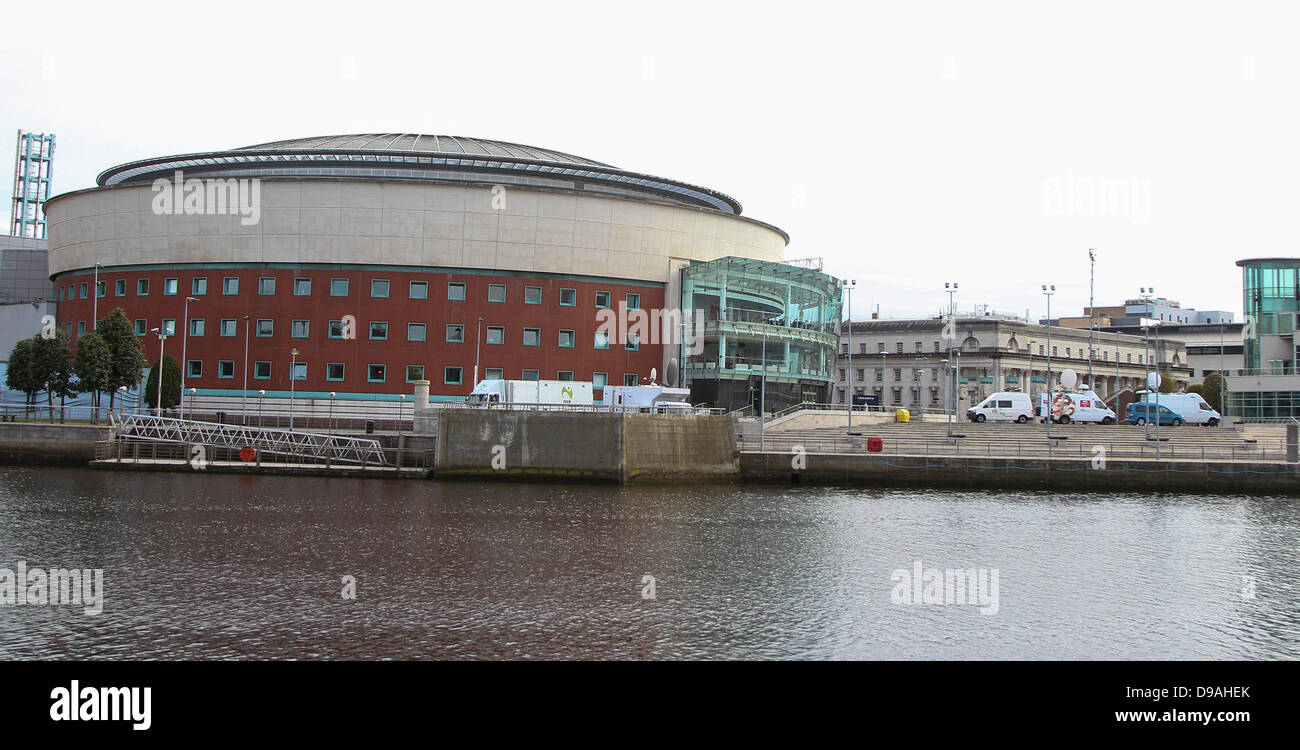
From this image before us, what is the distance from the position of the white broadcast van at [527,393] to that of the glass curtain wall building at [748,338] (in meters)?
17.6

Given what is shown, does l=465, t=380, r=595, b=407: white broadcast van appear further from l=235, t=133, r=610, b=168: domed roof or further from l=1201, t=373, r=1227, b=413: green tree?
l=1201, t=373, r=1227, b=413: green tree

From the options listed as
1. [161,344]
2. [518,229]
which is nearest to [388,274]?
[518,229]

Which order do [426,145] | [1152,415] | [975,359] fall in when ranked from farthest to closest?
[975,359], [426,145], [1152,415]

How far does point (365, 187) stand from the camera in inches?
2926

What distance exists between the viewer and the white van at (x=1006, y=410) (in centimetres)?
7538

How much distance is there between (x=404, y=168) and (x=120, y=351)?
24.3 metres

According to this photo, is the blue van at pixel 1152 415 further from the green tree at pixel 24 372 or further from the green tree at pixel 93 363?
the green tree at pixel 24 372

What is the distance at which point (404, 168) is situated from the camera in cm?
8081

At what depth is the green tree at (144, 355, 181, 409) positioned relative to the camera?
7125 centimetres

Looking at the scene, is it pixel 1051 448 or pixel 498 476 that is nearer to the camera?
pixel 498 476

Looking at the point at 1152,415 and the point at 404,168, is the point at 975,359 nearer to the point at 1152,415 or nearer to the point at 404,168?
the point at 1152,415
